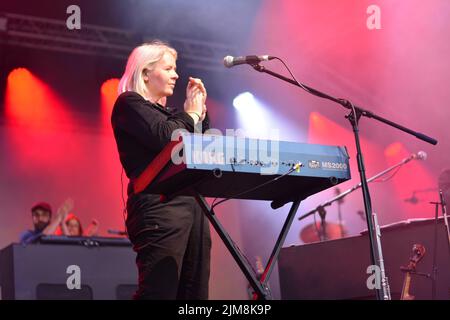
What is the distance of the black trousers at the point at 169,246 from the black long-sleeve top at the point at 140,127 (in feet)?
0.53

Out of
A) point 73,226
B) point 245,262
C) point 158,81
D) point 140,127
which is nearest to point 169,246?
point 245,262

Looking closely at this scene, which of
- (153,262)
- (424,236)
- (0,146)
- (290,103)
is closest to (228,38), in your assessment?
(290,103)

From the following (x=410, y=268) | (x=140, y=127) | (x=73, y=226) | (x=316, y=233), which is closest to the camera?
(x=140, y=127)

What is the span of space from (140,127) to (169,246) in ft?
1.64

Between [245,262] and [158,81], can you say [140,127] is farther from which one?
[245,262]

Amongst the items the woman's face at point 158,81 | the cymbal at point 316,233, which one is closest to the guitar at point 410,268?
the woman's face at point 158,81

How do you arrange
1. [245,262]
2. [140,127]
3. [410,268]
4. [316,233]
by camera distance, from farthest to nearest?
[316,233] → [410,268] → [140,127] → [245,262]

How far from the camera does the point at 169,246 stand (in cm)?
260

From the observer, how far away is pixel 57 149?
27.5ft

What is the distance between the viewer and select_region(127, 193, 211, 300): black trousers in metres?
2.56

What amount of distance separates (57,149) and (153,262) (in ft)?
20.2

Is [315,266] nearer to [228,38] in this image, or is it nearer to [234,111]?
[228,38]

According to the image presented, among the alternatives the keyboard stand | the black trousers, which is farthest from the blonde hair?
the keyboard stand

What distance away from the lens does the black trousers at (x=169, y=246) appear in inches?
101
